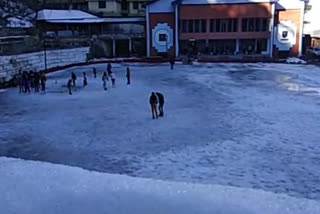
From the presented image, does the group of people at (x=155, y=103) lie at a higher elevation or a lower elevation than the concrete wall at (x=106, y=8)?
lower

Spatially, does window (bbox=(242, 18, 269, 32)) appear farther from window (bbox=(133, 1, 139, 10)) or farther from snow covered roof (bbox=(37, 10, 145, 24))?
window (bbox=(133, 1, 139, 10))

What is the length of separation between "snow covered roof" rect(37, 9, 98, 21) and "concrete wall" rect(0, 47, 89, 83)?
9454 millimetres

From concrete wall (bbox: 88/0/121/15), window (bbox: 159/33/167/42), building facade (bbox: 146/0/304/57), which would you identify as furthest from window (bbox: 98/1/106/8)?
window (bbox: 159/33/167/42)

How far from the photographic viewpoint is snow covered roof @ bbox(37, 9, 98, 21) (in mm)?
50719

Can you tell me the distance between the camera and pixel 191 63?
41500mm

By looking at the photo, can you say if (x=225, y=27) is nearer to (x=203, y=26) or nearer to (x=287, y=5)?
(x=203, y=26)

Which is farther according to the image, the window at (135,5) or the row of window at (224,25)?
the window at (135,5)

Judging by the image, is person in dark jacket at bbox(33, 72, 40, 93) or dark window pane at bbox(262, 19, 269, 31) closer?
person in dark jacket at bbox(33, 72, 40, 93)

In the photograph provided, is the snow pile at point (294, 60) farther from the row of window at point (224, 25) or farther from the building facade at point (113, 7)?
the building facade at point (113, 7)

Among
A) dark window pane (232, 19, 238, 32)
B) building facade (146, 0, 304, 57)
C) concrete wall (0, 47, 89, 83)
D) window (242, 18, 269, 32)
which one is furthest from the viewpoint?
dark window pane (232, 19, 238, 32)

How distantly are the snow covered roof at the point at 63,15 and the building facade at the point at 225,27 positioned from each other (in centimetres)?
976

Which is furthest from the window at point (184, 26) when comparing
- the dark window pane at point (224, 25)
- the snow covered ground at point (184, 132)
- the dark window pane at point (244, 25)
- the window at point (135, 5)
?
the snow covered ground at point (184, 132)

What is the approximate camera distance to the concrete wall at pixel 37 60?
28427mm

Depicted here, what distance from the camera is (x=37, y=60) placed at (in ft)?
114
